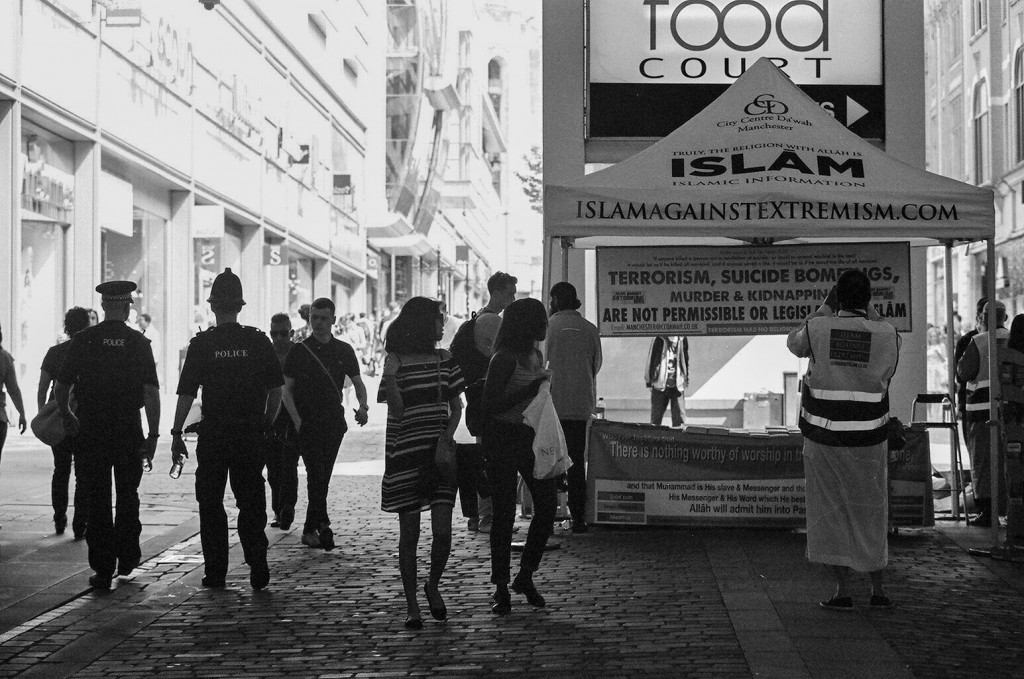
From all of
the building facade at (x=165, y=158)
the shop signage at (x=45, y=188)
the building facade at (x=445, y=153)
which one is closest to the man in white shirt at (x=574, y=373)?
the building facade at (x=165, y=158)

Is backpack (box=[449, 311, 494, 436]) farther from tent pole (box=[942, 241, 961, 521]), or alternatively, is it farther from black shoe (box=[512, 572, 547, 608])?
tent pole (box=[942, 241, 961, 521])

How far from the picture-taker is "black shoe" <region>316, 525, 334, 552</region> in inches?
378

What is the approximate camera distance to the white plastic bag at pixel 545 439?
7406mm

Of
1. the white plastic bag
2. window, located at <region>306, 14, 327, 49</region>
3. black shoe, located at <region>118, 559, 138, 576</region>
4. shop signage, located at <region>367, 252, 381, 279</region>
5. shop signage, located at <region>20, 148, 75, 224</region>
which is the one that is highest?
window, located at <region>306, 14, 327, 49</region>

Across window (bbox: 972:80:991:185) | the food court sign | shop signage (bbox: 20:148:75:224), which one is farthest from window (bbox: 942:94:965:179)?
the food court sign

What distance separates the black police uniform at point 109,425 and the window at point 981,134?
3384 cm

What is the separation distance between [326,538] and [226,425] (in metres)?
1.79

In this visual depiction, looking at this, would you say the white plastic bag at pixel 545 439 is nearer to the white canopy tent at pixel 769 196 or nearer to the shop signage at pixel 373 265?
the white canopy tent at pixel 769 196

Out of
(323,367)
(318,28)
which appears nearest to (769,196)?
(323,367)

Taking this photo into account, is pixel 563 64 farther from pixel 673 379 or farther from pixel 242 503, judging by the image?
pixel 242 503

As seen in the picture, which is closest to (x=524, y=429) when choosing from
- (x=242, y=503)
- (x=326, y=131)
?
(x=242, y=503)

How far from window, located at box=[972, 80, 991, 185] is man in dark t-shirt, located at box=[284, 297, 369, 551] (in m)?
32.1

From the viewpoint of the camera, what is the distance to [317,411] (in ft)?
31.8

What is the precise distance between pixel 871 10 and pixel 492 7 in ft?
377
